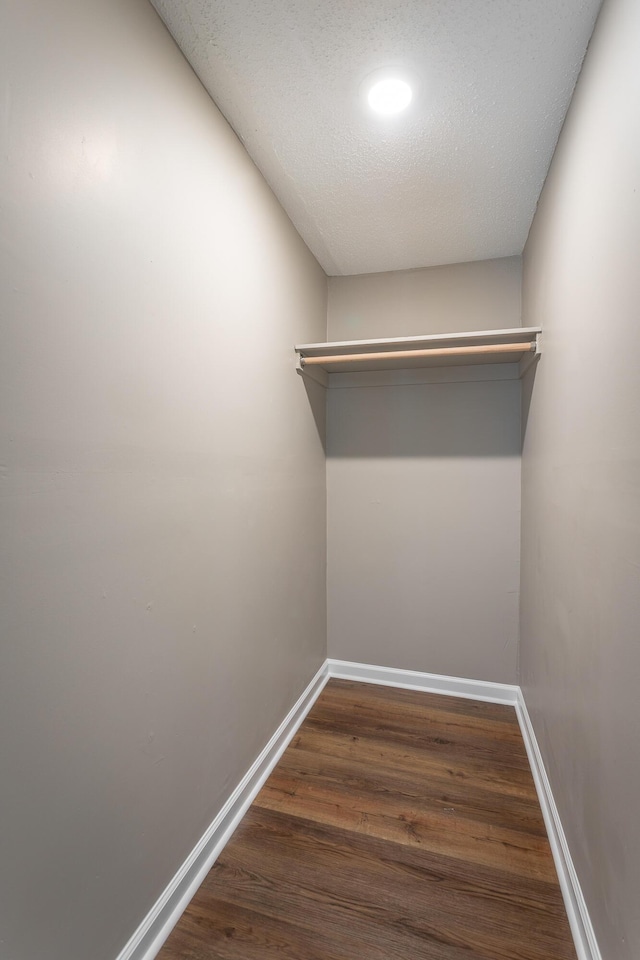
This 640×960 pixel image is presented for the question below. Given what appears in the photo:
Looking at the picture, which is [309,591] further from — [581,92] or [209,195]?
[581,92]

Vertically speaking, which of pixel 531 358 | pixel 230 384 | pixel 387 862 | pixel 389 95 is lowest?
pixel 387 862

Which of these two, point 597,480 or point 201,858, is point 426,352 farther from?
point 201,858

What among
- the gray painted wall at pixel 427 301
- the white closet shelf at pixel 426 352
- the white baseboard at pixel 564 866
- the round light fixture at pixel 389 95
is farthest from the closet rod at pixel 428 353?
the white baseboard at pixel 564 866

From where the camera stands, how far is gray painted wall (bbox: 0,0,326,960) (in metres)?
0.83

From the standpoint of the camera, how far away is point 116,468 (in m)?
1.06

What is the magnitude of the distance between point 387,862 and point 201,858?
610 mm

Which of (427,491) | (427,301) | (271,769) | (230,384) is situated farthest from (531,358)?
(271,769)

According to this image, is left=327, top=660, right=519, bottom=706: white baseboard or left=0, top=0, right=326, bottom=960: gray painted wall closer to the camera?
left=0, top=0, right=326, bottom=960: gray painted wall

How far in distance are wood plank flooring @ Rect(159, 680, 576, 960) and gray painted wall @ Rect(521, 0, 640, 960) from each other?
254mm

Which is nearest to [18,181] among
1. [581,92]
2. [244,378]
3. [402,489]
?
[244,378]

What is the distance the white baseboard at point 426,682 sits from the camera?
2.50 m

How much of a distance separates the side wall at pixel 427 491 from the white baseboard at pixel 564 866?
64cm

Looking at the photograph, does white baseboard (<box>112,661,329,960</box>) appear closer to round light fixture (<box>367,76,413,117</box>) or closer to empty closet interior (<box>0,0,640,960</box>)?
empty closet interior (<box>0,0,640,960</box>)

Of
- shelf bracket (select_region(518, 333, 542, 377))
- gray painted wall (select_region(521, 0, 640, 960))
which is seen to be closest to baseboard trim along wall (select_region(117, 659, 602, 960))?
gray painted wall (select_region(521, 0, 640, 960))
